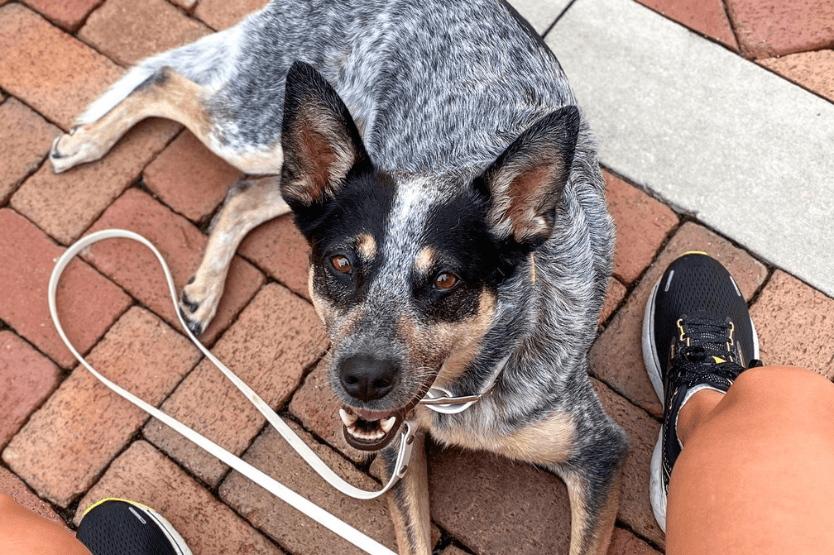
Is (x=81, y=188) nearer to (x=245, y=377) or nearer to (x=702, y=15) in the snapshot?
(x=245, y=377)

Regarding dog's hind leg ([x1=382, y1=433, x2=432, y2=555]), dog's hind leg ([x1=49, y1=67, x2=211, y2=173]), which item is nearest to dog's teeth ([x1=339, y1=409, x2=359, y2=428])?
dog's hind leg ([x1=382, y1=433, x2=432, y2=555])

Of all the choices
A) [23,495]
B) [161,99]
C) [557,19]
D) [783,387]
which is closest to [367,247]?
[783,387]

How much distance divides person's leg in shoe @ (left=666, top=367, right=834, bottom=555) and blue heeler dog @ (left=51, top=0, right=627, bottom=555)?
58 cm

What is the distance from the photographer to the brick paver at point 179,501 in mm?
2555

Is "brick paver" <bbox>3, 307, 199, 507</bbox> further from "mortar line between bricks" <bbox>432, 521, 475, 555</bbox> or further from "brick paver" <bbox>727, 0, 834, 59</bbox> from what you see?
"brick paver" <bbox>727, 0, 834, 59</bbox>

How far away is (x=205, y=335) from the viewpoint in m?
2.89

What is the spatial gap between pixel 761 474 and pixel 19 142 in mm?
3234

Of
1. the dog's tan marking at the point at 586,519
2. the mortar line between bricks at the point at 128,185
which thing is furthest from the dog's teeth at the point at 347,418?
the mortar line between bricks at the point at 128,185

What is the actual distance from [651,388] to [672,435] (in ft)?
1.17

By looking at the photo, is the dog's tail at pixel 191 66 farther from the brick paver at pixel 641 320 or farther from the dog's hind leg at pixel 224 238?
the brick paver at pixel 641 320

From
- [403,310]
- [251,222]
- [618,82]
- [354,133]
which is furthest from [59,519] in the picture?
[618,82]

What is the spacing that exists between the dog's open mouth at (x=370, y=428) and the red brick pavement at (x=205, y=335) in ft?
2.09

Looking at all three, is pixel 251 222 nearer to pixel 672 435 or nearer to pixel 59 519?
pixel 59 519

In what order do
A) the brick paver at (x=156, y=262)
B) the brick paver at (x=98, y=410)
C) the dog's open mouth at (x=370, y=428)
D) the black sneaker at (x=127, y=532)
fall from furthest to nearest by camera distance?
1. the brick paver at (x=156, y=262)
2. the brick paver at (x=98, y=410)
3. the black sneaker at (x=127, y=532)
4. the dog's open mouth at (x=370, y=428)
